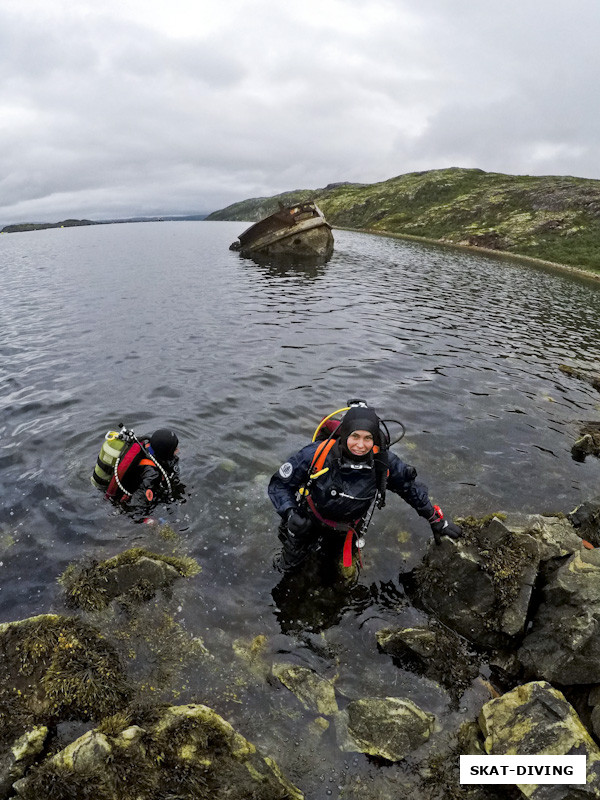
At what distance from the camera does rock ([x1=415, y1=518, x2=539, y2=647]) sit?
7.46m

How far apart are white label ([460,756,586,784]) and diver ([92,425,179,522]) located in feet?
23.9

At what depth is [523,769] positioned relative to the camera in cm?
523

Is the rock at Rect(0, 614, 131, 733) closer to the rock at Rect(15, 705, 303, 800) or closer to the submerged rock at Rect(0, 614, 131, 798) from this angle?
the submerged rock at Rect(0, 614, 131, 798)

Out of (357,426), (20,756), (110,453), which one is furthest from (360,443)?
(110,453)

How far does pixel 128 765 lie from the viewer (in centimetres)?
475

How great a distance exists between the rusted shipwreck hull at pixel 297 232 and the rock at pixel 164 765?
52.2 m

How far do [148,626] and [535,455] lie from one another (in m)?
11.4

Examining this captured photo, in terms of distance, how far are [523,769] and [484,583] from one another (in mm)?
2789

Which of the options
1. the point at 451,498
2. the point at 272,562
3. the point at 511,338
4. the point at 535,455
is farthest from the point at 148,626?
the point at 511,338

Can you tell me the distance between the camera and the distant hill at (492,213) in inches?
2537

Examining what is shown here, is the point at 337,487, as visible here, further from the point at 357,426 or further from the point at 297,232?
the point at 297,232

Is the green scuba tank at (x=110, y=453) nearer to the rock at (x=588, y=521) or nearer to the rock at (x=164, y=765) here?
the rock at (x=164, y=765)

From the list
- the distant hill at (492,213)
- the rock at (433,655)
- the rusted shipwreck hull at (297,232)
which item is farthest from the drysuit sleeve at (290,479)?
the distant hill at (492,213)

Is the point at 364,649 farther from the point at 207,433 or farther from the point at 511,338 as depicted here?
the point at 511,338
